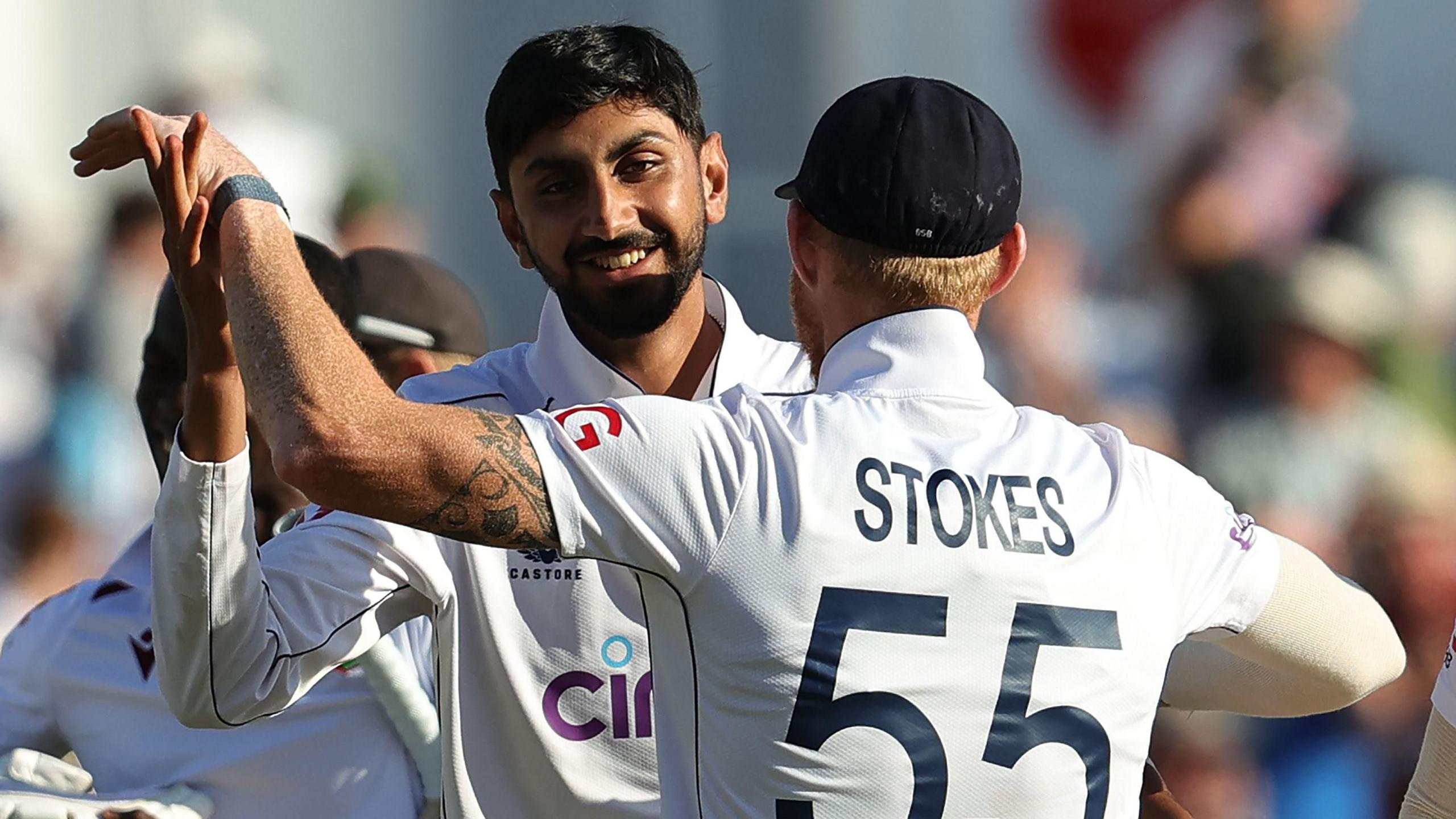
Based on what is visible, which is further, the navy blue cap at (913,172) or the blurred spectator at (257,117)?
the blurred spectator at (257,117)

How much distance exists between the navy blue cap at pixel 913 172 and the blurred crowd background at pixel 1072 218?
3.72 m

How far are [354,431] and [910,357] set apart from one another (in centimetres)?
70

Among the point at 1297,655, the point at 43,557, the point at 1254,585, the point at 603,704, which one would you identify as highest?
the point at 1254,585

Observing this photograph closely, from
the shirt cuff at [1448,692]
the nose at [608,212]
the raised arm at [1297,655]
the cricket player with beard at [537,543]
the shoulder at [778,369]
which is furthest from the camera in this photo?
the shoulder at [778,369]

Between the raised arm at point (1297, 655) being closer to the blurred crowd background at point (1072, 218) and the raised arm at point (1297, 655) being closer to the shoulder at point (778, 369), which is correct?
the shoulder at point (778, 369)

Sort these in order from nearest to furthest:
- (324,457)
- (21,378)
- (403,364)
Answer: (324,457), (403,364), (21,378)

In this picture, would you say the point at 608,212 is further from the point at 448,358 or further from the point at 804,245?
the point at 448,358

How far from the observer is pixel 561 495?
2035 millimetres

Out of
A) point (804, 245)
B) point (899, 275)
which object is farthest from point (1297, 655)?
point (804, 245)

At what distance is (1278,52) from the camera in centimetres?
648

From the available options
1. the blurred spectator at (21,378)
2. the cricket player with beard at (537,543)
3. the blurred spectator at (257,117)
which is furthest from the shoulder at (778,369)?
the blurred spectator at (21,378)

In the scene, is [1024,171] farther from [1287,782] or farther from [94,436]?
[94,436]

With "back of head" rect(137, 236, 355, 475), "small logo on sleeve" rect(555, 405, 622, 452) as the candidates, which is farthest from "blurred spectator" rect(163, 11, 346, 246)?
"small logo on sleeve" rect(555, 405, 622, 452)

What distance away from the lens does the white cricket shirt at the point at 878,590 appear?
206cm
